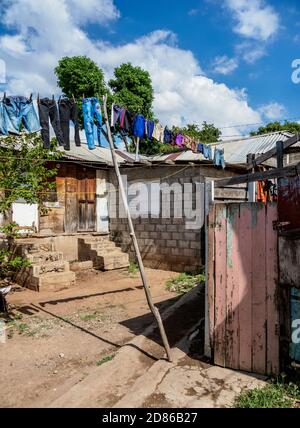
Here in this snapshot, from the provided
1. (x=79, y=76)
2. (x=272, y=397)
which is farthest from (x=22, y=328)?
(x=79, y=76)

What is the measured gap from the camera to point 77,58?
21859 mm

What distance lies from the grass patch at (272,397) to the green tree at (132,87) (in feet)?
69.1

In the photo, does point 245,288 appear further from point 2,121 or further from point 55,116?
point 2,121

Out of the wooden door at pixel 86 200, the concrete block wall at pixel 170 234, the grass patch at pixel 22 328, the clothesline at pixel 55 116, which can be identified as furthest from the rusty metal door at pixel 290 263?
the wooden door at pixel 86 200

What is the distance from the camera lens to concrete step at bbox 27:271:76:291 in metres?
10.4

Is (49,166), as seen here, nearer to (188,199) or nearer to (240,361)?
(188,199)

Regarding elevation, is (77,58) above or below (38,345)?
above

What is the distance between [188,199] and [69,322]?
23.0ft

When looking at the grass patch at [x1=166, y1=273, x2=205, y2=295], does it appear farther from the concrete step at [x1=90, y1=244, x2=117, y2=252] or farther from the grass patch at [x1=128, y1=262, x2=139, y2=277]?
the concrete step at [x1=90, y1=244, x2=117, y2=252]

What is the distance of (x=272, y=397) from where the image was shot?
11.5 ft

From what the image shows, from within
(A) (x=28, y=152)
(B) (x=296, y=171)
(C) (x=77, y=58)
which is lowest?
(B) (x=296, y=171)

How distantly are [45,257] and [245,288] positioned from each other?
8756 mm
